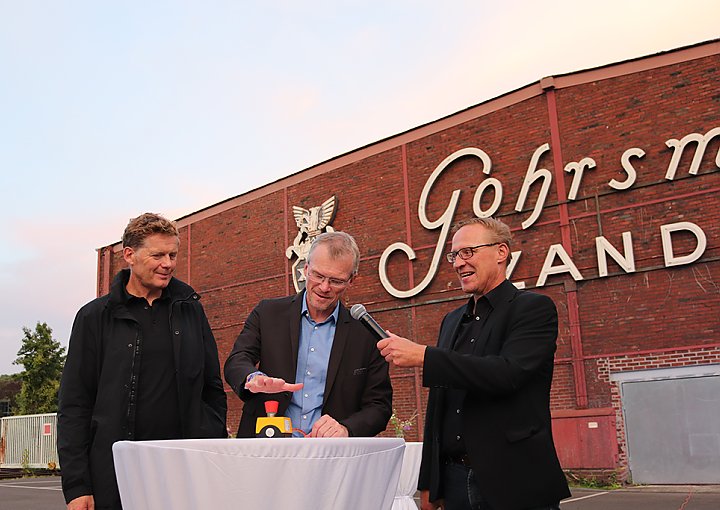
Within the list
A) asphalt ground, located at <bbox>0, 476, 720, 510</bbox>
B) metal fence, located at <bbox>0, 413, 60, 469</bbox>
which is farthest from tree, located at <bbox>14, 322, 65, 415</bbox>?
asphalt ground, located at <bbox>0, 476, 720, 510</bbox>

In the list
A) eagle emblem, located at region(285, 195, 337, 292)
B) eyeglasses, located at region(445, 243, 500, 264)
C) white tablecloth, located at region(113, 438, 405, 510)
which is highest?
eagle emblem, located at region(285, 195, 337, 292)

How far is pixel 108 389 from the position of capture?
122 inches

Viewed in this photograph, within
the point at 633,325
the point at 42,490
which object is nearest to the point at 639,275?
the point at 633,325

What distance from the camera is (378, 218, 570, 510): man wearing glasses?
2.67 m

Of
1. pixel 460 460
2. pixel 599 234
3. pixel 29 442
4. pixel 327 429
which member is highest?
pixel 599 234

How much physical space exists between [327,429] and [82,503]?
3.82 feet

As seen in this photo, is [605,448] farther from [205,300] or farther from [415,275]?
[205,300]

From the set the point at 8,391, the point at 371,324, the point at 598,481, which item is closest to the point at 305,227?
the point at 598,481

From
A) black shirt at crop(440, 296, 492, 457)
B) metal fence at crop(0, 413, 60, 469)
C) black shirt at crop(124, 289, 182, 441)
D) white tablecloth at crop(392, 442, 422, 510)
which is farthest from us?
metal fence at crop(0, 413, 60, 469)

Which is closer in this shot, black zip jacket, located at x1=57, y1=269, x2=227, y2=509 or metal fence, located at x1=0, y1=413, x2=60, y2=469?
black zip jacket, located at x1=57, y1=269, x2=227, y2=509

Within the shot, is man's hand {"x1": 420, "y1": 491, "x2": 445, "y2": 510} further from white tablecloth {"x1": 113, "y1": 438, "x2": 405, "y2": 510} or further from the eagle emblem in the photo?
the eagle emblem

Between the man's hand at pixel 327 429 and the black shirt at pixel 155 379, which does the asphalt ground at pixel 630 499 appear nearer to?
the black shirt at pixel 155 379

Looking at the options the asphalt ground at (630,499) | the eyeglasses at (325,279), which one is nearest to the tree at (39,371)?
the asphalt ground at (630,499)

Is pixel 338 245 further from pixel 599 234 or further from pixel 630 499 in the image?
pixel 599 234
